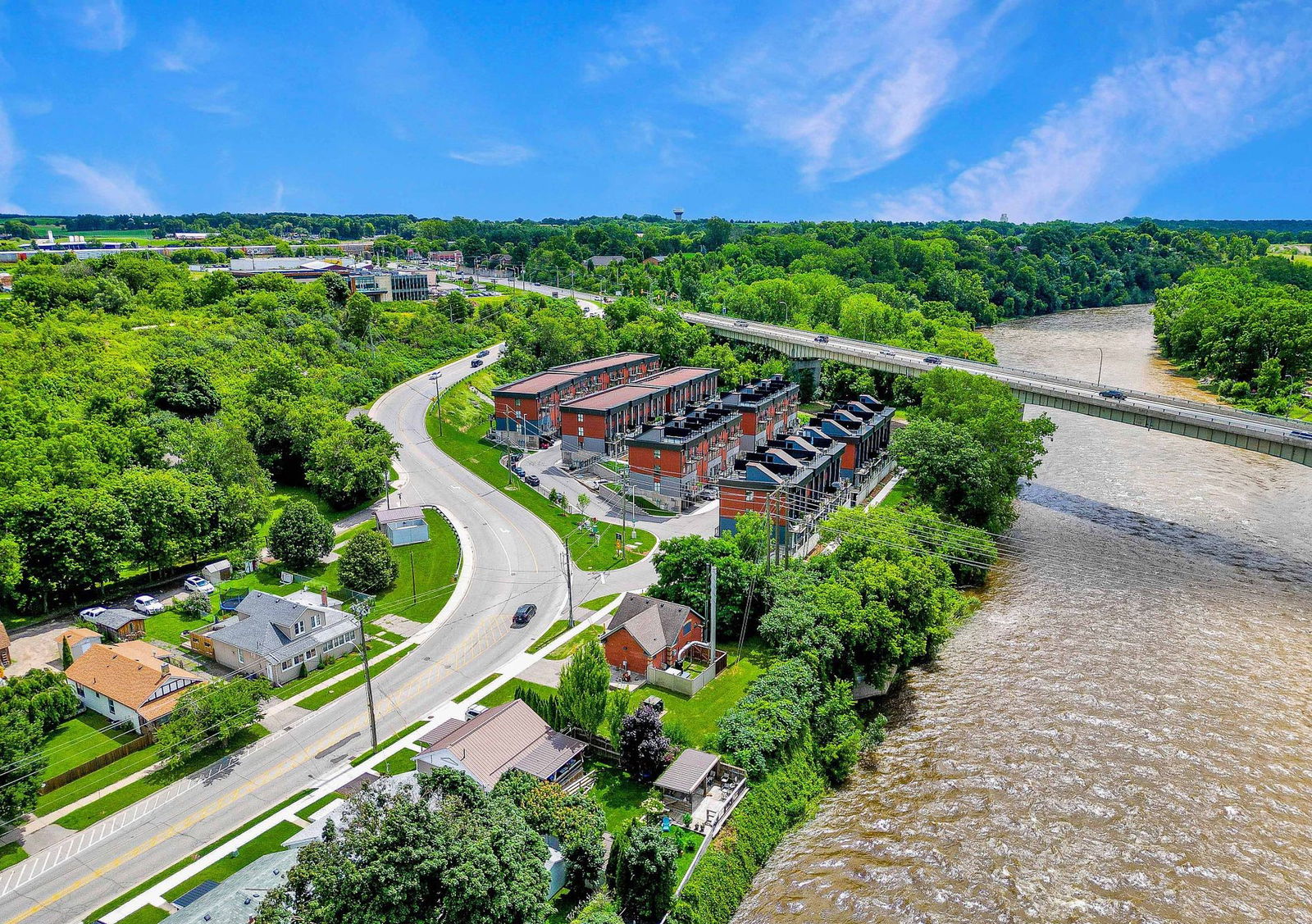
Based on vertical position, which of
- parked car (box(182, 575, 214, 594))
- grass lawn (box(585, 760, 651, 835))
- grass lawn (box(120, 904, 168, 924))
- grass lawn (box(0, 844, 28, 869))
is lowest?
grass lawn (box(120, 904, 168, 924))

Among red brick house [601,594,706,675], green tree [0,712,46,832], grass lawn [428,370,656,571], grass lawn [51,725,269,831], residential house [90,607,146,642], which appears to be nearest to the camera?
green tree [0,712,46,832]

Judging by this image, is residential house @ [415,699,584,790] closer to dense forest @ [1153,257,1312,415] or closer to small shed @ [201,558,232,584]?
small shed @ [201,558,232,584]

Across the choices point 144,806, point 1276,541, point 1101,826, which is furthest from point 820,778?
point 1276,541

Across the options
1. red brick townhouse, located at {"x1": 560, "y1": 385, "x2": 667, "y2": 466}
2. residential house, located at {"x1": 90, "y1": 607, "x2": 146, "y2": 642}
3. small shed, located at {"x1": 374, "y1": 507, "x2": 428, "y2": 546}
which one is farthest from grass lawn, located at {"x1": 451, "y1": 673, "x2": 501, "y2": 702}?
red brick townhouse, located at {"x1": 560, "y1": 385, "x2": 667, "y2": 466}

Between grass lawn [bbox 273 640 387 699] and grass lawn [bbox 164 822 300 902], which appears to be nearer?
grass lawn [bbox 164 822 300 902]

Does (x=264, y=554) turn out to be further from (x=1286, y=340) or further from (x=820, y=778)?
(x=1286, y=340)

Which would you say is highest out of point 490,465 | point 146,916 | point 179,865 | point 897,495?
point 490,465

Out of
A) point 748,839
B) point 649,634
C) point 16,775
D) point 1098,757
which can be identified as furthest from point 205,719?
point 1098,757

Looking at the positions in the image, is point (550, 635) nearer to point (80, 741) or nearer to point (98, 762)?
point (98, 762)

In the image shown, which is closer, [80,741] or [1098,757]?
[1098,757]
